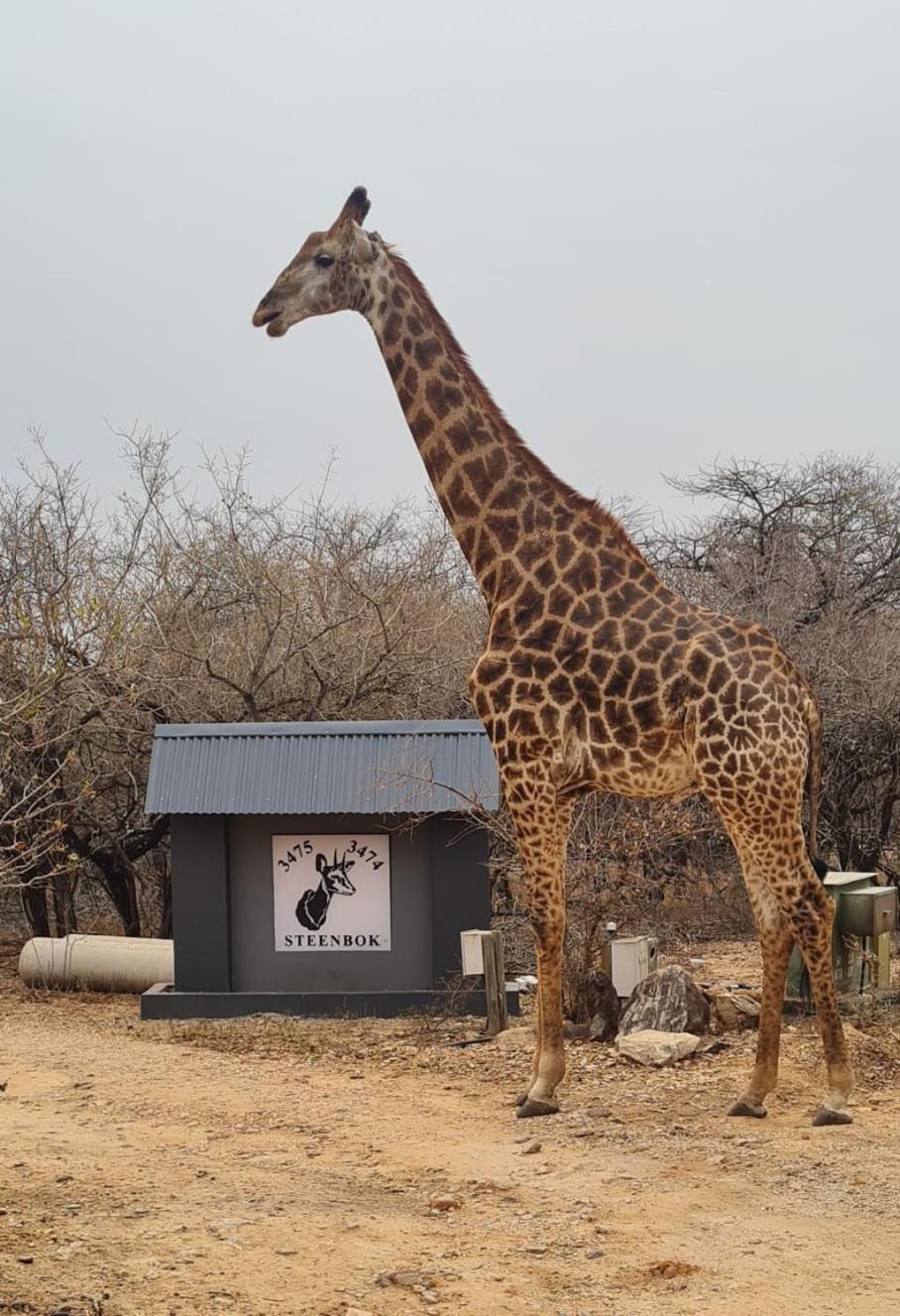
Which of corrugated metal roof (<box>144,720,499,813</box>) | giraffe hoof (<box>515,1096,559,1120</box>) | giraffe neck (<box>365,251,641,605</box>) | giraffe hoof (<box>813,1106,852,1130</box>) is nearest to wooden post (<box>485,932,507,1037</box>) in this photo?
corrugated metal roof (<box>144,720,499,813</box>)

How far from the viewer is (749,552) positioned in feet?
65.0

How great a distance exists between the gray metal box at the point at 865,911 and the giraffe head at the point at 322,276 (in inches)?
197

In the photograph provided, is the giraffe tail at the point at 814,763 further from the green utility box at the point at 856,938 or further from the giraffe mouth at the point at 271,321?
the giraffe mouth at the point at 271,321

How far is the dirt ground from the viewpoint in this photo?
15.2ft

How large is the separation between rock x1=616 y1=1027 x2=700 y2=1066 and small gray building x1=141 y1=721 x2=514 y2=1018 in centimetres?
217

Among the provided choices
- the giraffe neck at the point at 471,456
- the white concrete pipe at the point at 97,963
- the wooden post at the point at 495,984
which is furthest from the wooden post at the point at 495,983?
the white concrete pipe at the point at 97,963

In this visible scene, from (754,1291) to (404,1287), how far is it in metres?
1.15

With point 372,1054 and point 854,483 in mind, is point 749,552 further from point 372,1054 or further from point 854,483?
point 372,1054

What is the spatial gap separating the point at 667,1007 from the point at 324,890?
2941 millimetres

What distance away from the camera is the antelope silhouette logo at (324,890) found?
10320 millimetres

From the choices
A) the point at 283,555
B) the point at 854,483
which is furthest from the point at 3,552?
the point at 854,483

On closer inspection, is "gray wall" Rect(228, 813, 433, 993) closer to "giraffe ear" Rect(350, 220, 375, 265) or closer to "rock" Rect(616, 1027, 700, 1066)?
"rock" Rect(616, 1027, 700, 1066)

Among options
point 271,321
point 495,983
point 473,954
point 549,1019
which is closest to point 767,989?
point 549,1019

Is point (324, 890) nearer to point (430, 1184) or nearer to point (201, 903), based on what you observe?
point (201, 903)
